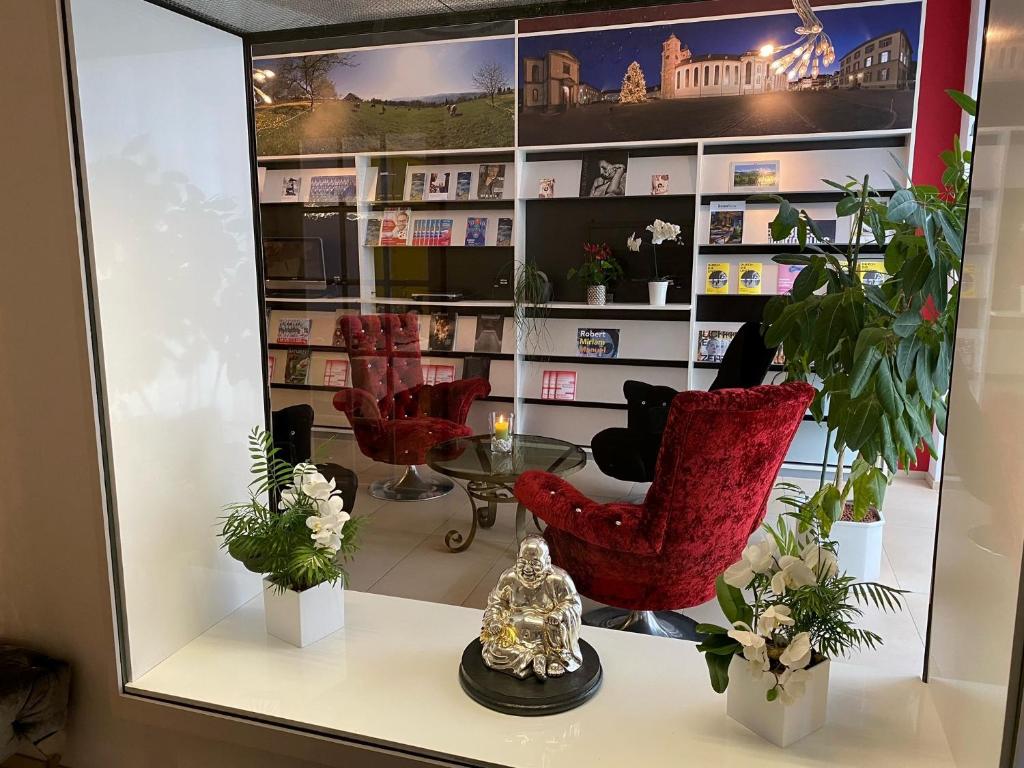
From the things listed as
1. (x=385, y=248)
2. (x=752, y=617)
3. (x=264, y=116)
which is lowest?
(x=752, y=617)

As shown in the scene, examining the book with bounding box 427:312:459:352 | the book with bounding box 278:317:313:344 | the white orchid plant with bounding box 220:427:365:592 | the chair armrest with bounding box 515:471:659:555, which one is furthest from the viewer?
the book with bounding box 427:312:459:352

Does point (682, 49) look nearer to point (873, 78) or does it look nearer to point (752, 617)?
point (873, 78)

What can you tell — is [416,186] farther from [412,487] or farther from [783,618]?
[783,618]

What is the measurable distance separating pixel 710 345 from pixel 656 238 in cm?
71

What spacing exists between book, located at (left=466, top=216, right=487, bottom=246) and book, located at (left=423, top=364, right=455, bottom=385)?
664mm

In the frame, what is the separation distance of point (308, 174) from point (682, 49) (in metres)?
2.71

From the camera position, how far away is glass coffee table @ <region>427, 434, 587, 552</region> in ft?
10.1

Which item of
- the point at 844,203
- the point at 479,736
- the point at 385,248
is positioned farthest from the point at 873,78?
the point at 479,736

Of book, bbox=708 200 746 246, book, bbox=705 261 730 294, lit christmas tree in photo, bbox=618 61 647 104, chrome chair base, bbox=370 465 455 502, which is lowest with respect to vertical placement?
chrome chair base, bbox=370 465 455 502

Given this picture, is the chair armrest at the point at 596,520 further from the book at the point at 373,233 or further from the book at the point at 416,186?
the book at the point at 416,186

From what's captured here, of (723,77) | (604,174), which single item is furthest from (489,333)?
(723,77)

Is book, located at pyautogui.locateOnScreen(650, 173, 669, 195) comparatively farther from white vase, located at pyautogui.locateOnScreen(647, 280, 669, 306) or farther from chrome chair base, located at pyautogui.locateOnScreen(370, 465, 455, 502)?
chrome chair base, located at pyautogui.locateOnScreen(370, 465, 455, 502)

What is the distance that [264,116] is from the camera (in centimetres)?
296

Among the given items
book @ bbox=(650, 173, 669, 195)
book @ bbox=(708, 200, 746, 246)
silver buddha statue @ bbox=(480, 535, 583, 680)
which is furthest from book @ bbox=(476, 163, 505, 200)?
silver buddha statue @ bbox=(480, 535, 583, 680)
